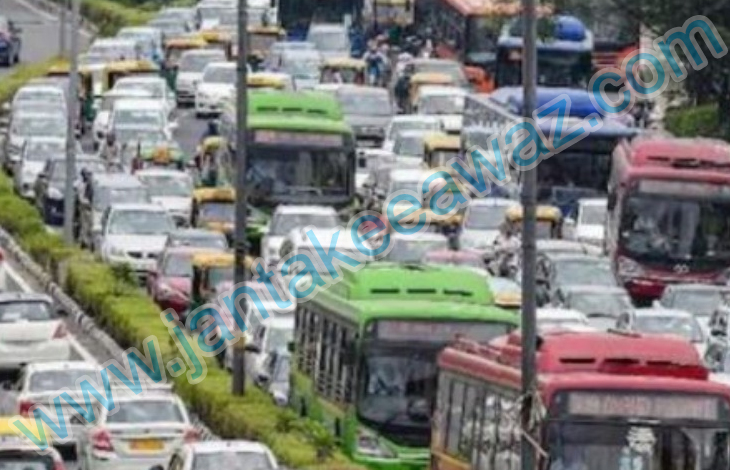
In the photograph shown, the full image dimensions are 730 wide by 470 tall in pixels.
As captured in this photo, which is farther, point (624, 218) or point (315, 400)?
point (624, 218)

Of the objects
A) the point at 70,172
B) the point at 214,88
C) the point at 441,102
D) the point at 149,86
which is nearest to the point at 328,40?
the point at 214,88

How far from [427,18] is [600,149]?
29179 millimetres

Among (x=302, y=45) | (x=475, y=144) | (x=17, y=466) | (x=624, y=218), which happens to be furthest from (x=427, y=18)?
(x=17, y=466)

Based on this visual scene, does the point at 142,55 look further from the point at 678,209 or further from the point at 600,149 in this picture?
the point at 678,209

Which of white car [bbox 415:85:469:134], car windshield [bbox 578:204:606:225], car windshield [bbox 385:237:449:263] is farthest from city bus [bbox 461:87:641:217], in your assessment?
white car [bbox 415:85:469:134]

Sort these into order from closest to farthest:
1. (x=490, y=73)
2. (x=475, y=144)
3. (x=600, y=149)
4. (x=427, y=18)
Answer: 1. (x=600, y=149)
2. (x=475, y=144)
3. (x=490, y=73)
4. (x=427, y=18)

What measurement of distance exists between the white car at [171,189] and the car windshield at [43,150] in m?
3.69

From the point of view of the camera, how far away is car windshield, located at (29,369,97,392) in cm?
4281

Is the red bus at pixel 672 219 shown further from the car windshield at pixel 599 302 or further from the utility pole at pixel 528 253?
the utility pole at pixel 528 253

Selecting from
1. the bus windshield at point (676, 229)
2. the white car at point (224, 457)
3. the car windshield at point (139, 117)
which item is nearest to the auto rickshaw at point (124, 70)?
the car windshield at point (139, 117)

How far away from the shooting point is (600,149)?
64.3 metres

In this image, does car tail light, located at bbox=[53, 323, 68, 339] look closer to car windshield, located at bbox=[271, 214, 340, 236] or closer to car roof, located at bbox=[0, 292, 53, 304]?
car roof, located at bbox=[0, 292, 53, 304]

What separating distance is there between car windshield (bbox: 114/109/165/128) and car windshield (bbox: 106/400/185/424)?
34.8 meters

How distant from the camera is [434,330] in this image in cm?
3812
